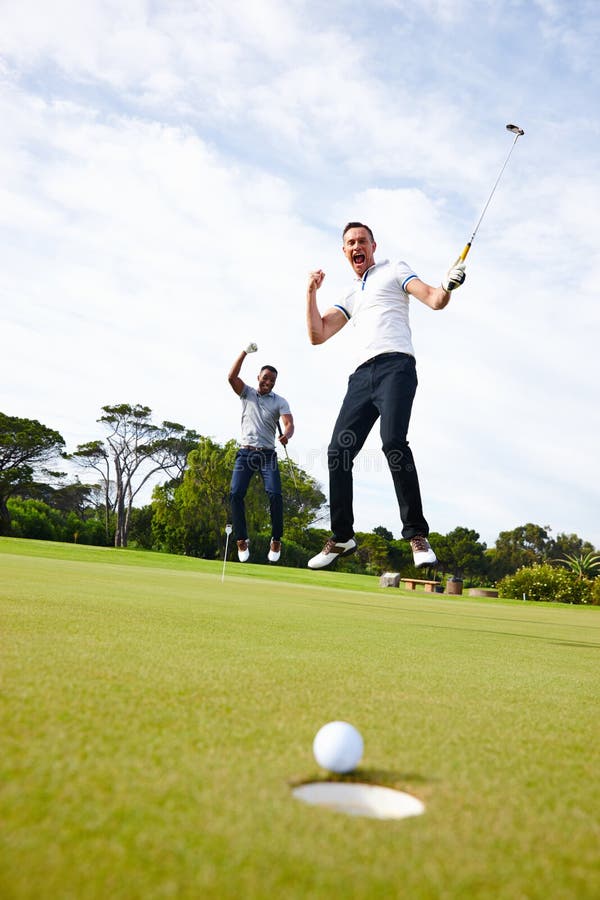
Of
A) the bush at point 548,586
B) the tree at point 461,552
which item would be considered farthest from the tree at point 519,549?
the bush at point 548,586

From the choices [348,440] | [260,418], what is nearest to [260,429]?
[260,418]

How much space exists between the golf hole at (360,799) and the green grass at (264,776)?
37 mm

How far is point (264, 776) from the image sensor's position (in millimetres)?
1728

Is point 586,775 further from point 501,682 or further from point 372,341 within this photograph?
point 372,341

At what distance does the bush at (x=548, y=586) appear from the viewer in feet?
117

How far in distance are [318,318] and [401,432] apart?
1610mm

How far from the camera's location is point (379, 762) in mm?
1978

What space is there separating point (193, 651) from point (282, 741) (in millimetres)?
1698

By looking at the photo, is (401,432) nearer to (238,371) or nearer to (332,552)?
(332,552)

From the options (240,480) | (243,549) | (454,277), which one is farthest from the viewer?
(243,549)

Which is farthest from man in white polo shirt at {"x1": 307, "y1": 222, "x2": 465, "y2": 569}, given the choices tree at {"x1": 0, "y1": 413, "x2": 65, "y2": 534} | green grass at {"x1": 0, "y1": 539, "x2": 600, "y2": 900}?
tree at {"x1": 0, "y1": 413, "x2": 65, "y2": 534}

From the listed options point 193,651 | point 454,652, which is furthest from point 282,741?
point 454,652

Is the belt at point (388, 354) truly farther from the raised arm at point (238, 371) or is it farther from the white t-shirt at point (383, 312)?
the raised arm at point (238, 371)

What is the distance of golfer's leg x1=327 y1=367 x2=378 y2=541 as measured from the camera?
607cm
